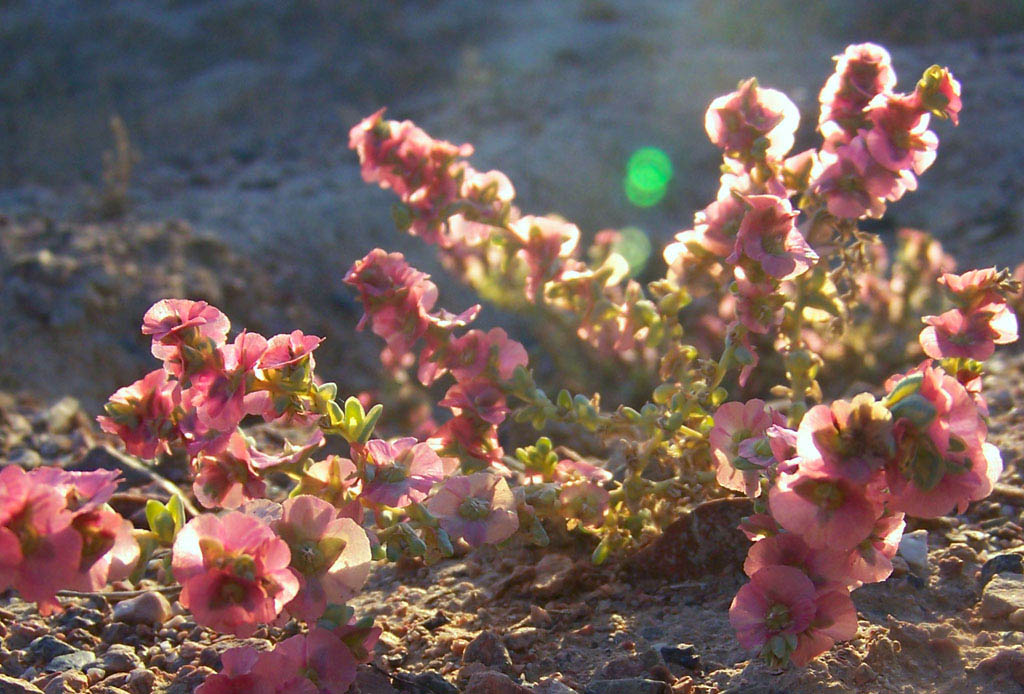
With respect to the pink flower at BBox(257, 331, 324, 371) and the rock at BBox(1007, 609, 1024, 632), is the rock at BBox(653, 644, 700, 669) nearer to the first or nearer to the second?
the rock at BBox(1007, 609, 1024, 632)

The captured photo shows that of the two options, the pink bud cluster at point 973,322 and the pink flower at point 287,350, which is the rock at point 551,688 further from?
the pink bud cluster at point 973,322

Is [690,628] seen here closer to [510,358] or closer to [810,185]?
[510,358]

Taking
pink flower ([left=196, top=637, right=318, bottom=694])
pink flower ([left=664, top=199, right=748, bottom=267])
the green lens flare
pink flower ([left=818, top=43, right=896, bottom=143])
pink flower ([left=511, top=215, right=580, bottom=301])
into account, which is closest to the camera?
pink flower ([left=196, top=637, right=318, bottom=694])

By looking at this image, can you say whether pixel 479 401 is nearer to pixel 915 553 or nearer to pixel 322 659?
pixel 322 659

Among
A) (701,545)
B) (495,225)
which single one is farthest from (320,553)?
(495,225)

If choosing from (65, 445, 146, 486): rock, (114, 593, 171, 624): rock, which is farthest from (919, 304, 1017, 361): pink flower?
(65, 445, 146, 486): rock
